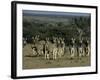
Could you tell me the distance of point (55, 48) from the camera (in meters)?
2.14

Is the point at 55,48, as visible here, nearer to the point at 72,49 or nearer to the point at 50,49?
the point at 50,49

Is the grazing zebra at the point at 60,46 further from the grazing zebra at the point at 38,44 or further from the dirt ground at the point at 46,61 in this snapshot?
the grazing zebra at the point at 38,44

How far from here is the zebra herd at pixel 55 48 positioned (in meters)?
2.07

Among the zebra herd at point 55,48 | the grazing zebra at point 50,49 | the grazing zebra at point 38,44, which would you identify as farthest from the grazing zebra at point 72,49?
the grazing zebra at point 38,44

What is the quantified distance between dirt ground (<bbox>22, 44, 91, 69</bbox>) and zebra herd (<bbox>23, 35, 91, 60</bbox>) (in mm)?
29

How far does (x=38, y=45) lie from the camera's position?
6.81 ft

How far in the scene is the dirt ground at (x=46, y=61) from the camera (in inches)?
79.9

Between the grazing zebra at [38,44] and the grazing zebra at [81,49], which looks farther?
the grazing zebra at [81,49]

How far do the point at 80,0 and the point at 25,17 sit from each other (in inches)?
21.9

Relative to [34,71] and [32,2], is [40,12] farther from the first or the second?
[34,71]

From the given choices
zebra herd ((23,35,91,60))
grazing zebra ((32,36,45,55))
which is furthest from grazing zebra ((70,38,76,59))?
grazing zebra ((32,36,45,55))

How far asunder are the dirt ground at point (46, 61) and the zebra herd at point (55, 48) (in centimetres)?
3

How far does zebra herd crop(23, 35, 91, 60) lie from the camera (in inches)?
81.7

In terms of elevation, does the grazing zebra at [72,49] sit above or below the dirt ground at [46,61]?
above
